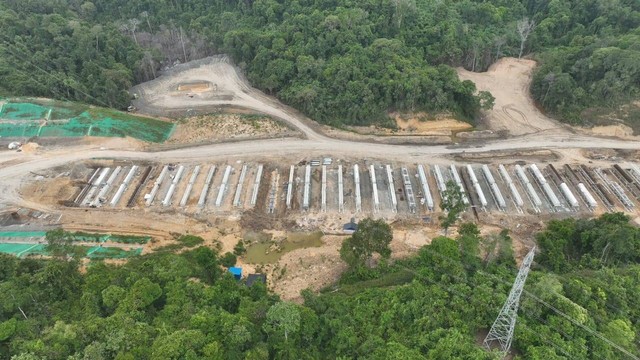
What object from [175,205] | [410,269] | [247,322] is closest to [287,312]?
[247,322]

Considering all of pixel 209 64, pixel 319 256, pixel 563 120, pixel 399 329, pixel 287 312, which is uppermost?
pixel 209 64

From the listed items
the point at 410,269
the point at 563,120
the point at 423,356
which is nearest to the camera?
the point at 423,356

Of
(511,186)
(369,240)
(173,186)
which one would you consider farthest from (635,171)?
(173,186)

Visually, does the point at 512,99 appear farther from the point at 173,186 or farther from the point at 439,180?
the point at 173,186

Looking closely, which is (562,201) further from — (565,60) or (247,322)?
(247,322)

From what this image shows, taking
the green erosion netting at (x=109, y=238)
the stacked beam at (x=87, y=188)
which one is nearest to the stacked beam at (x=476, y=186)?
the green erosion netting at (x=109, y=238)

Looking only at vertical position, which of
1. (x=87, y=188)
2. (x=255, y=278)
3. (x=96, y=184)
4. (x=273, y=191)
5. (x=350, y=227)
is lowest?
(x=255, y=278)

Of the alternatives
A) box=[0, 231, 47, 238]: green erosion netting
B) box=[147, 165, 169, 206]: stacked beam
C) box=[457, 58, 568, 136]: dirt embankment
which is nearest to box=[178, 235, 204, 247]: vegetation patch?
box=[147, 165, 169, 206]: stacked beam
